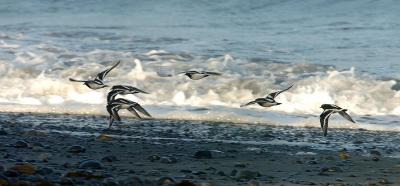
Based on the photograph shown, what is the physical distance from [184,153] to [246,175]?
4.79 ft

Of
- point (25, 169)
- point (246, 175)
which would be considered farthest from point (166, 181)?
point (25, 169)

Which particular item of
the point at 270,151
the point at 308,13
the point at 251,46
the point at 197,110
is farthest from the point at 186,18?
the point at 270,151

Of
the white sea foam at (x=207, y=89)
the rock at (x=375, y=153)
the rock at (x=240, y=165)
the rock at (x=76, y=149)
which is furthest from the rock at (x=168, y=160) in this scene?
the white sea foam at (x=207, y=89)

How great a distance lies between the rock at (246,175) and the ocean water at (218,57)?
3840 millimetres

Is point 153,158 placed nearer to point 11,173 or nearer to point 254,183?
point 254,183

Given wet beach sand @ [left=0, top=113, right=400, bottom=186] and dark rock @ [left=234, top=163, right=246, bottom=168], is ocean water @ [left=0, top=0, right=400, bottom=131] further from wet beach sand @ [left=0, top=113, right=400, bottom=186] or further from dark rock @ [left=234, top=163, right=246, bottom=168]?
dark rock @ [left=234, top=163, right=246, bottom=168]

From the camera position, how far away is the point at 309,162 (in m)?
7.39

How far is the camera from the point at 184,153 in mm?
7707

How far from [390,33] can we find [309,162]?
1181 centimetres

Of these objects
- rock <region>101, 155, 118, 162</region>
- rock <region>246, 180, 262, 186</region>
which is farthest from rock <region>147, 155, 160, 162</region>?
rock <region>246, 180, 262, 186</region>

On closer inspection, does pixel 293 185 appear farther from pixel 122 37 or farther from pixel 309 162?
pixel 122 37

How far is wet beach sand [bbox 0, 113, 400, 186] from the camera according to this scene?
6094mm

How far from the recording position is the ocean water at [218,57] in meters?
11.3

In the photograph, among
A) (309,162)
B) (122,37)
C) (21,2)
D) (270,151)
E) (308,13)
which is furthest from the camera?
(21,2)
